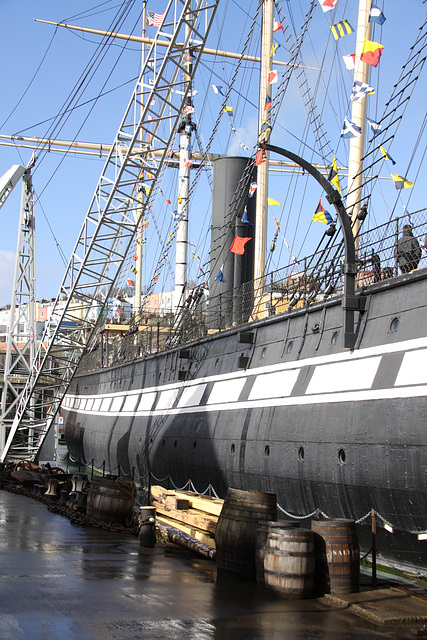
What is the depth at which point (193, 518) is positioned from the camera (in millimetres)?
11273

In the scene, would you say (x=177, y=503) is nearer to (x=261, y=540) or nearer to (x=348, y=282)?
(x=261, y=540)

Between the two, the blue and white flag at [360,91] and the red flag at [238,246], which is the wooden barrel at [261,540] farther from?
the red flag at [238,246]

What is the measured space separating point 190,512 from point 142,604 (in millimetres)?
4831

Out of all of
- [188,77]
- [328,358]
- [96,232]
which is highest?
[188,77]

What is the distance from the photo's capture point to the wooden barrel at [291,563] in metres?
7.69

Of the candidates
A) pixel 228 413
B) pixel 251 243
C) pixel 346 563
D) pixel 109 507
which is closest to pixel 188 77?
pixel 251 243

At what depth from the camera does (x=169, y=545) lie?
1083cm

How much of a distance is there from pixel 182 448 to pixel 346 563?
441 inches

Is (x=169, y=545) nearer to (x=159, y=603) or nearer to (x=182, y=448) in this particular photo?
(x=159, y=603)

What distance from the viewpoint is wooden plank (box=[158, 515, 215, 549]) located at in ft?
34.6

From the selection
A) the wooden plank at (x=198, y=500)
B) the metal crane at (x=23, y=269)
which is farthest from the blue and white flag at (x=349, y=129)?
the metal crane at (x=23, y=269)

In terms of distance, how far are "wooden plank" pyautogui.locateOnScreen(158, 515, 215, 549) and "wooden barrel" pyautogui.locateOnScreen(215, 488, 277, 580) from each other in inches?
46.4

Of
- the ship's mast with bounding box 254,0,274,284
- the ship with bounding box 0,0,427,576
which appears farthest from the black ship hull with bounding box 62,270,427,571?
the ship's mast with bounding box 254,0,274,284

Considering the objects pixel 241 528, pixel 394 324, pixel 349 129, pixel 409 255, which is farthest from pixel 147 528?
pixel 349 129
